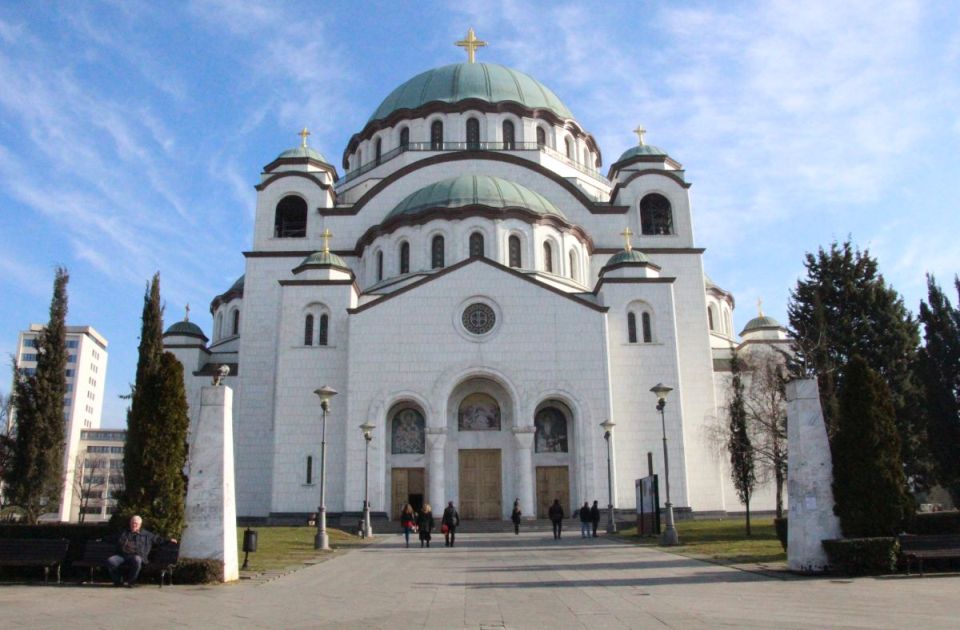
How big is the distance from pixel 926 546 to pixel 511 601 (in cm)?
698

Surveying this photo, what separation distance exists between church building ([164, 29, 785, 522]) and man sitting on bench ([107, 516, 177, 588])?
17.3 meters

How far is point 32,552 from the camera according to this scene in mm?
12039

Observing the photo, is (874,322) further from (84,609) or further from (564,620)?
(84,609)

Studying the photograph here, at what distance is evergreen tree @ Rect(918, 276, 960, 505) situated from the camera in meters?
23.0

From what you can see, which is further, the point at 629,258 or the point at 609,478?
the point at 629,258

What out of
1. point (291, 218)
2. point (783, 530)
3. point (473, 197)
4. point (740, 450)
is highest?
point (291, 218)

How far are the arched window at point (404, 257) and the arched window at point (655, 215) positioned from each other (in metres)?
11.7

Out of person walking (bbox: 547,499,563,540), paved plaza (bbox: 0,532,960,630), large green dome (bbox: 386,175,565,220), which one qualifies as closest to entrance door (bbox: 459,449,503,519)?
person walking (bbox: 547,499,563,540)

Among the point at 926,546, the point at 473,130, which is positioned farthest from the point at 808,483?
the point at 473,130

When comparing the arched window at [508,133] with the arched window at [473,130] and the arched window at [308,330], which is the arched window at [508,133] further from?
the arched window at [308,330]

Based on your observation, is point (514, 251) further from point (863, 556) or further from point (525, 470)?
point (863, 556)

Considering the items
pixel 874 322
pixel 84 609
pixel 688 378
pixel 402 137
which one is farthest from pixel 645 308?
pixel 84 609

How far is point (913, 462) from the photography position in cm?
2428

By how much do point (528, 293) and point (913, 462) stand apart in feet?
47.7
